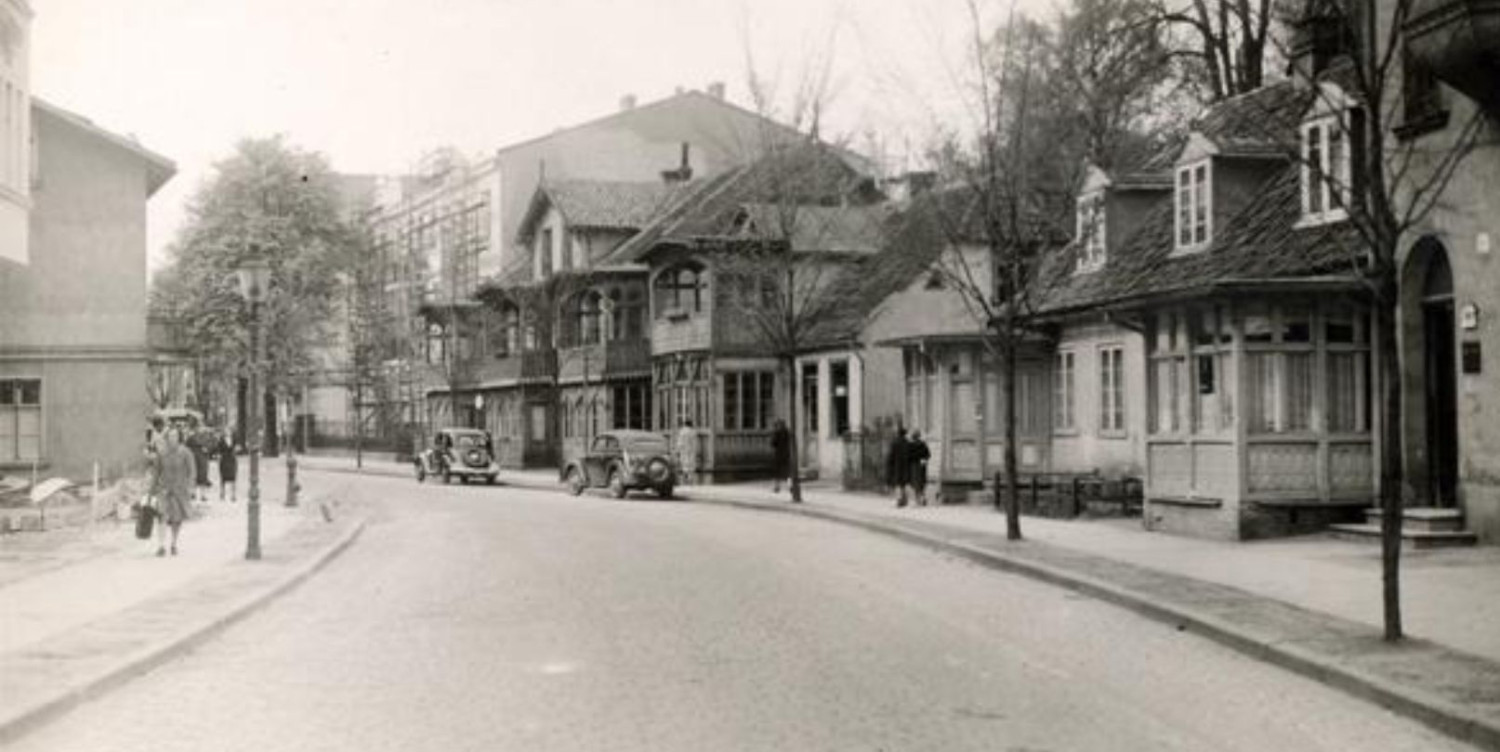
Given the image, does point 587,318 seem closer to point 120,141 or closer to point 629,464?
point 629,464

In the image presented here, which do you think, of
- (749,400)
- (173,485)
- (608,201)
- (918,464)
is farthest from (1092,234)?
(608,201)

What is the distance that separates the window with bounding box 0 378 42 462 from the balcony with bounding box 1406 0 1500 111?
77.9ft

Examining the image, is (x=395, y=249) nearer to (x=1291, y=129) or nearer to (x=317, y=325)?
(x=317, y=325)

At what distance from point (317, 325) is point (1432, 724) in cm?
7484

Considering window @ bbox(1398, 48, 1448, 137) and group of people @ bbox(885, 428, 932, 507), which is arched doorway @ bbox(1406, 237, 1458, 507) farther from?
group of people @ bbox(885, 428, 932, 507)

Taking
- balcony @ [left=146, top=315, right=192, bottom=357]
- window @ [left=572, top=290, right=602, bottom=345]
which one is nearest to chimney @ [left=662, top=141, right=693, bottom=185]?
window @ [left=572, top=290, right=602, bottom=345]

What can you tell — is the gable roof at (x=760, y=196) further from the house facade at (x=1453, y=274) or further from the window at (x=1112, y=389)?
the house facade at (x=1453, y=274)

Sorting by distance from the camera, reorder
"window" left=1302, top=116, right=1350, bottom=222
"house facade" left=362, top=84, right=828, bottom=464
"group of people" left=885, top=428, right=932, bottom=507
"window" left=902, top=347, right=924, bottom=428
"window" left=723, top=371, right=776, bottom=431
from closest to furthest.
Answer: "window" left=1302, top=116, right=1350, bottom=222, "group of people" left=885, top=428, right=932, bottom=507, "window" left=902, top=347, right=924, bottom=428, "window" left=723, top=371, right=776, bottom=431, "house facade" left=362, top=84, right=828, bottom=464

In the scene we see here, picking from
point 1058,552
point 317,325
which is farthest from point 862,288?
point 317,325

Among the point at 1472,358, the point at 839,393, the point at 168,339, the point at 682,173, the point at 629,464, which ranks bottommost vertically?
the point at 629,464

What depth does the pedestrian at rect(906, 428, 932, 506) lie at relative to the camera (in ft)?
105

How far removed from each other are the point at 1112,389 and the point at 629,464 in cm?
1433

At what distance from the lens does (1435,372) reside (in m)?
20.9

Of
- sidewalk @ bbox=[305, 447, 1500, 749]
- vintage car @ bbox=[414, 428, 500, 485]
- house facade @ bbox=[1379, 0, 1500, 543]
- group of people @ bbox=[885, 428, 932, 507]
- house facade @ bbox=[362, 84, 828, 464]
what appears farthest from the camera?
house facade @ bbox=[362, 84, 828, 464]
